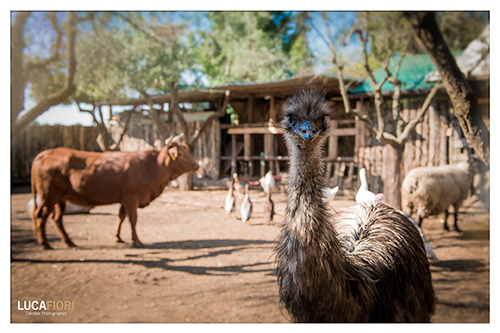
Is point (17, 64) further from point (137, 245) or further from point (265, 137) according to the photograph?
point (265, 137)

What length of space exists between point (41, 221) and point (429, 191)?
219 inches

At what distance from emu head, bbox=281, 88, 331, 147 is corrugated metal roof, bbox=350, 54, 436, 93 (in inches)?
249

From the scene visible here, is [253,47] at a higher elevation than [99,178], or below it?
higher

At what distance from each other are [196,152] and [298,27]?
4.50 m

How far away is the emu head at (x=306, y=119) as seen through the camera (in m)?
1.63

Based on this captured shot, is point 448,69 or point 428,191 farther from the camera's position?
point 428,191

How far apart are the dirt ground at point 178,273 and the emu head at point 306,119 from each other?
206cm

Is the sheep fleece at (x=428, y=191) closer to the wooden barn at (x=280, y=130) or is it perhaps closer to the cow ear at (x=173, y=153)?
the wooden barn at (x=280, y=130)

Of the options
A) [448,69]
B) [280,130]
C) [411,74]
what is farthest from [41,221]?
[411,74]

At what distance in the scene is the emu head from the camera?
1.63 m

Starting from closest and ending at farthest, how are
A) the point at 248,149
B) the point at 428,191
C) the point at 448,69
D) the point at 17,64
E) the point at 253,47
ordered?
1. the point at 448,69
2. the point at 17,64
3. the point at 428,191
4. the point at 253,47
5. the point at 248,149

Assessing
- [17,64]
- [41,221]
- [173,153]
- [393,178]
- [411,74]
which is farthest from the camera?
[411,74]

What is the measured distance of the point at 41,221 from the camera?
448 centimetres

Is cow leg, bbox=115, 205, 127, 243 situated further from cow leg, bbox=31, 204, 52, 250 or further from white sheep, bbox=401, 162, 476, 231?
white sheep, bbox=401, 162, 476, 231
